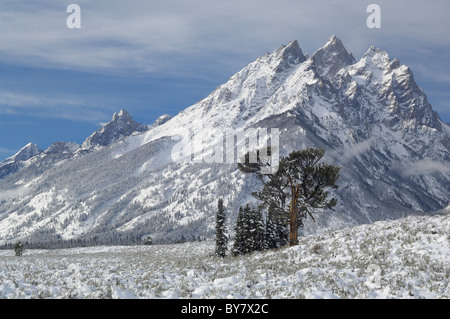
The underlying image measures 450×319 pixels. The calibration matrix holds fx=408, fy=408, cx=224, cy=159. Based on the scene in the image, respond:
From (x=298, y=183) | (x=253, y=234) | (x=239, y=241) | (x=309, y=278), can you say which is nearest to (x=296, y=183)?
(x=298, y=183)

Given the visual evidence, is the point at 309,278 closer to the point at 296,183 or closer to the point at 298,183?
the point at 298,183

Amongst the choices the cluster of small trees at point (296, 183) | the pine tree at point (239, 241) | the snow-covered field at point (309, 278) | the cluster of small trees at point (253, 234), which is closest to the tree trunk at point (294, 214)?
the cluster of small trees at point (296, 183)

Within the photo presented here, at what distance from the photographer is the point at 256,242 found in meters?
49.0

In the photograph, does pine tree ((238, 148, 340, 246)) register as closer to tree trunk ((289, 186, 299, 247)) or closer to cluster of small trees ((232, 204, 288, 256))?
tree trunk ((289, 186, 299, 247))

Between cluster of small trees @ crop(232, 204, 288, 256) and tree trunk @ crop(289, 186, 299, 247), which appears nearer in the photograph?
tree trunk @ crop(289, 186, 299, 247)

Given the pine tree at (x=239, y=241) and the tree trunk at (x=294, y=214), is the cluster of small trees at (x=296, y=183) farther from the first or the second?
the pine tree at (x=239, y=241)

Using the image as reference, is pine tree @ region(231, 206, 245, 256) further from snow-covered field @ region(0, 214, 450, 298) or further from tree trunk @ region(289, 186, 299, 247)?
snow-covered field @ region(0, 214, 450, 298)

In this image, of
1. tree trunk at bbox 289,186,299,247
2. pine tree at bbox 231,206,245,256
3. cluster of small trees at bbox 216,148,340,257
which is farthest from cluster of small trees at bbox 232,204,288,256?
tree trunk at bbox 289,186,299,247

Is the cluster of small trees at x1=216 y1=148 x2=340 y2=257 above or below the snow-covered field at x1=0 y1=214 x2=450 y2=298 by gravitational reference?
above

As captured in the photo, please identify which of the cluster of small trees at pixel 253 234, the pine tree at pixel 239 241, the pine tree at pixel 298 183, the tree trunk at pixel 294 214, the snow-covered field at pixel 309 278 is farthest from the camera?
the pine tree at pixel 239 241

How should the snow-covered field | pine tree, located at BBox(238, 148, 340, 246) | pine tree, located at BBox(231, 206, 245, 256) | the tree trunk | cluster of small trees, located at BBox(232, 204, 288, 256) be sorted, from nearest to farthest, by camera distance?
the snow-covered field → pine tree, located at BBox(238, 148, 340, 246) → the tree trunk → cluster of small trees, located at BBox(232, 204, 288, 256) → pine tree, located at BBox(231, 206, 245, 256)

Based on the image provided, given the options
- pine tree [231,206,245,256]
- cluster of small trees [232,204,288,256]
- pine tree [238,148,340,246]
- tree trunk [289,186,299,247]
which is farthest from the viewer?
pine tree [231,206,245,256]

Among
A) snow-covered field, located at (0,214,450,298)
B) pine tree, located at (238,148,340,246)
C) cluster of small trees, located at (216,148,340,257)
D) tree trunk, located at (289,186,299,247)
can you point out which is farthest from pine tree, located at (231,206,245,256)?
snow-covered field, located at (0,214,450,298)
